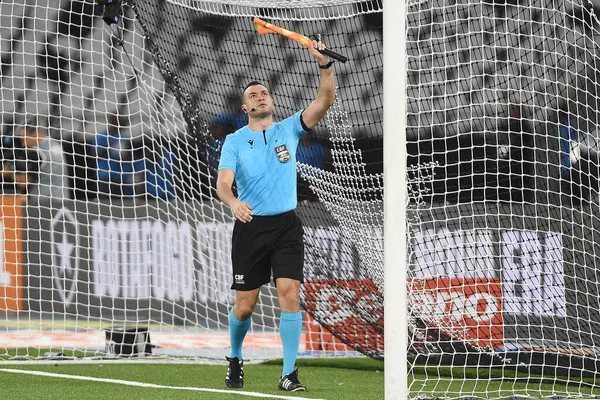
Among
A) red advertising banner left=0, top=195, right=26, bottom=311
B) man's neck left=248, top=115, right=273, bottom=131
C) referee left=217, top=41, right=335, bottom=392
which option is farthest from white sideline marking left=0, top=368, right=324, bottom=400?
red advertising banner left=0, top=195, right=26, bottom=311

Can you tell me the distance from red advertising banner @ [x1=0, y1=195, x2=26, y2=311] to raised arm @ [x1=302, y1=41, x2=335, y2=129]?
4.47 meters

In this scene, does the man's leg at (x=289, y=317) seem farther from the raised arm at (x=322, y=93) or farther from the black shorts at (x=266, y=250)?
the raised arm at (x=322, y=93)

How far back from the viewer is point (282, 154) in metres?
6.77

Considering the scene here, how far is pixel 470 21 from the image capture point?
7148 millimetres

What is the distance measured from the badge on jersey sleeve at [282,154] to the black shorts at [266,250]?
0.31 m

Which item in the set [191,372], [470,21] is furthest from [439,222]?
[191,372]

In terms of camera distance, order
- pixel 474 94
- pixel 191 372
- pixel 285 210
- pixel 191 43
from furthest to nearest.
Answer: pixel 191 43
pixel 191 372
pixel 474 94
pixel 285 210

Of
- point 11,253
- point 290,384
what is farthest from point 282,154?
point 11,253

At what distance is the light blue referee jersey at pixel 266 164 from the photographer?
674cm

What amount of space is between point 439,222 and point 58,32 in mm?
4050

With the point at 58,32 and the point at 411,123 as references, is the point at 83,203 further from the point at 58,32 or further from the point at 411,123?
the point at 411,123

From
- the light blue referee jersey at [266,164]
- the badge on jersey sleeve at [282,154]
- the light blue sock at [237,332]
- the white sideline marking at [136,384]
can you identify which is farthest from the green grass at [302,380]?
the badge on jersey sleeve at [282,154]

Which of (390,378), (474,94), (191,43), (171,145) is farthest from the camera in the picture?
(171,145)

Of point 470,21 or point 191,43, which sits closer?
point 470,21
